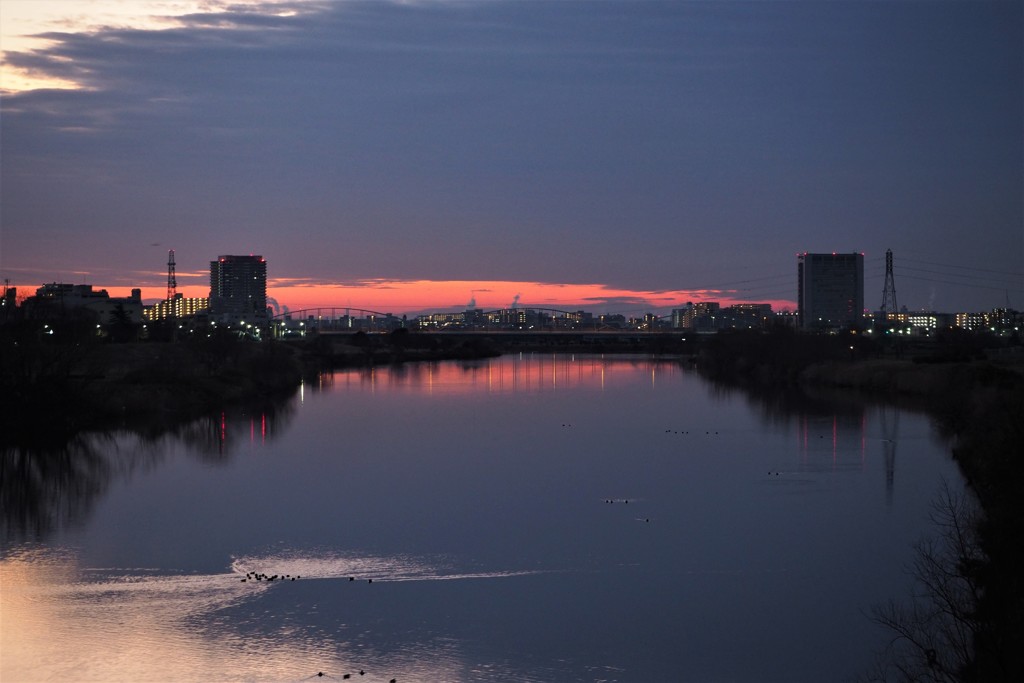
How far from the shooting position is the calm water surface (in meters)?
7.17

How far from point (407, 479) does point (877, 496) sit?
566 cm

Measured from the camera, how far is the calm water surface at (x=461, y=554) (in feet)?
23.5

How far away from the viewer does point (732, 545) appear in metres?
10.2

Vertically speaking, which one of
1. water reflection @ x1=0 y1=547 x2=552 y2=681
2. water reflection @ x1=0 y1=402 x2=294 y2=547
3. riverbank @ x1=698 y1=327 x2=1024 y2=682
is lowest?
water reflection @ x1=0 y1=547 x2=552 y2=681

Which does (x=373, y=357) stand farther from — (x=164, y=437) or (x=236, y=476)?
(x=236, y=476)

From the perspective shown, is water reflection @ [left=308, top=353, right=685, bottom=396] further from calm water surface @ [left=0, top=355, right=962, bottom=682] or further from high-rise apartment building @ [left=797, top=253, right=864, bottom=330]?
high-rise apartment building @ [left=797, top=253, right=864, bottom=330]

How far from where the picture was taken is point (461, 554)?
9742 mm

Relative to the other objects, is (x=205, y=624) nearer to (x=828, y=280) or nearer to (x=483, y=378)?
(x=483, y=378)

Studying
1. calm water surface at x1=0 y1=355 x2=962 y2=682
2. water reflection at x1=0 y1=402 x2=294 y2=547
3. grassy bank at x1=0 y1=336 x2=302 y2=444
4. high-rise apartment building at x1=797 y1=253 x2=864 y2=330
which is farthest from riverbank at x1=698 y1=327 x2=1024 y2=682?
high-rise apartment building at x1=797 y1=253 x2=864 y2=330

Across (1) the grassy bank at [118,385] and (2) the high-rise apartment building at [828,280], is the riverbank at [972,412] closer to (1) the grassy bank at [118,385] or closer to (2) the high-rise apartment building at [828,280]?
(1) the grassy bank at [118,385]

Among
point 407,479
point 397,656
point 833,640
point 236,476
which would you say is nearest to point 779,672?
point 833,640

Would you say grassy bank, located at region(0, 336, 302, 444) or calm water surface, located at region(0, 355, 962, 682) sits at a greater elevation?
grassy bank, located at region(0, 336, 302, 444)

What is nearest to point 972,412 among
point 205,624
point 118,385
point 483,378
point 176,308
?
point 205,624

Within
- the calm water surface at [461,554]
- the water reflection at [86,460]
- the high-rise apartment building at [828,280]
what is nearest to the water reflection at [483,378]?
the water reflection at [86,460]
